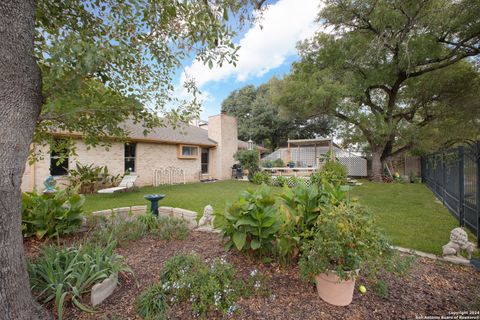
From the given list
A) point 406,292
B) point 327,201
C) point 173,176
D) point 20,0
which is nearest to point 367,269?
point 406,292

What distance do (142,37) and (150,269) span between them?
289cm

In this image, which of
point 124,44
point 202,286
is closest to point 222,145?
point 124,44

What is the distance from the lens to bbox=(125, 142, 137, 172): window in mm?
10234

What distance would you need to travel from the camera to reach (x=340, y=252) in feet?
5.68

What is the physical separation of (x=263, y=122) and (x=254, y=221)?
22168 millimetres

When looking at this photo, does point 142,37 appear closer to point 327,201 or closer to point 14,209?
point 14,209

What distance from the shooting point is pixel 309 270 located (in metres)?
1.82

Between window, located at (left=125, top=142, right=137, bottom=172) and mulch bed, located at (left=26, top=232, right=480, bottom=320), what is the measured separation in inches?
315

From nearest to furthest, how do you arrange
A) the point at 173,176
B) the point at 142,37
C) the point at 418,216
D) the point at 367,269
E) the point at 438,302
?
the point at 438,302 → the point at 367,269 → the point at 142,37 → the point at 418,216 → the point at 173,176

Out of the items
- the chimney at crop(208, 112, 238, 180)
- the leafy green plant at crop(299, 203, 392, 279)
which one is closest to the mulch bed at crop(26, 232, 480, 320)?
the leafy green plant at crop(299, 203, 392, 279)

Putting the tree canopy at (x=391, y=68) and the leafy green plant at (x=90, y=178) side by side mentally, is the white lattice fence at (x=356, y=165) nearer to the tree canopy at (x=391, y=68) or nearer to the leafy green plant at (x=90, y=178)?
the tree canopy at (x=391, y=68)

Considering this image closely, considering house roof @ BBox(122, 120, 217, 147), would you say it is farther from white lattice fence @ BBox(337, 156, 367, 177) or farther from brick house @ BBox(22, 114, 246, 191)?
white lattice fence @ BBox(337, 156, 367, 177)

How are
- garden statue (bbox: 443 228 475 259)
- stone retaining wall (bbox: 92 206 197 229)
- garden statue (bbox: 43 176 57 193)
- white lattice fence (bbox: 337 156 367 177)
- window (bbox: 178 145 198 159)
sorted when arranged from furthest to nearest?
white lattice fence (bbox: 337 156 367 177), window (bbox: 178 145 198 159), garden statue (bbox: 43 176 57 193), stone retaining wall (bbox: 92 206 197 229), garden statue (bbox: 443 228 475 259)

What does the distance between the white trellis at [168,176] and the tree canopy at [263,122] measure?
519 inches
